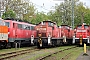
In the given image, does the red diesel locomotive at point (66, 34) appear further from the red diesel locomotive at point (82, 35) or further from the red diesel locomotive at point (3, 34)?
the red diesel locomotive at point (3, 34)

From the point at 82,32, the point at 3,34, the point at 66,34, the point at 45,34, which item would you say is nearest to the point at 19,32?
the point at 45,34

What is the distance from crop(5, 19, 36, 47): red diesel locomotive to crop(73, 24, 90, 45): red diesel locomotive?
5.73 m

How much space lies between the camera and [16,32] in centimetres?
2652

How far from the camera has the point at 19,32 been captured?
27438 mm

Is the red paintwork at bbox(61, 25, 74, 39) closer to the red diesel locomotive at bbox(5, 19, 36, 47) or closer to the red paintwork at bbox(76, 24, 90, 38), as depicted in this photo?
the red paintwork at bbox(76, 24, 90, 38)

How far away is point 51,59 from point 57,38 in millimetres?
13884

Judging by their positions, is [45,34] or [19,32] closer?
[19,32]

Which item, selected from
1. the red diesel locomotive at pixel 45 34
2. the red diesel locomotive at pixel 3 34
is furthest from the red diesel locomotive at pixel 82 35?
the red diesel locomotive at pixel 3 34

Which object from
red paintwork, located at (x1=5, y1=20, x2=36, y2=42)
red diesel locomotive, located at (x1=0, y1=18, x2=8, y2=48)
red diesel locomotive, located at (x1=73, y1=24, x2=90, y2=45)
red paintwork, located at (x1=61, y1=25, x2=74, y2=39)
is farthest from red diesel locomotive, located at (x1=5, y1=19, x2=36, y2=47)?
red diesel locomotive, located at (x1=73, y1=24, x2=90, y2=45)

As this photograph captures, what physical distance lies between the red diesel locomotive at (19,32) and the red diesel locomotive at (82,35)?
18.8 ft

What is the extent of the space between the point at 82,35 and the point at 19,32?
9003 millimetres

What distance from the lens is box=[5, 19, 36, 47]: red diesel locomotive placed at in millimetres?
25250

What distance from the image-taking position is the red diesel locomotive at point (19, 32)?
2525 centimetres

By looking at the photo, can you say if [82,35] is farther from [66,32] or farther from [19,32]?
[19,32]
